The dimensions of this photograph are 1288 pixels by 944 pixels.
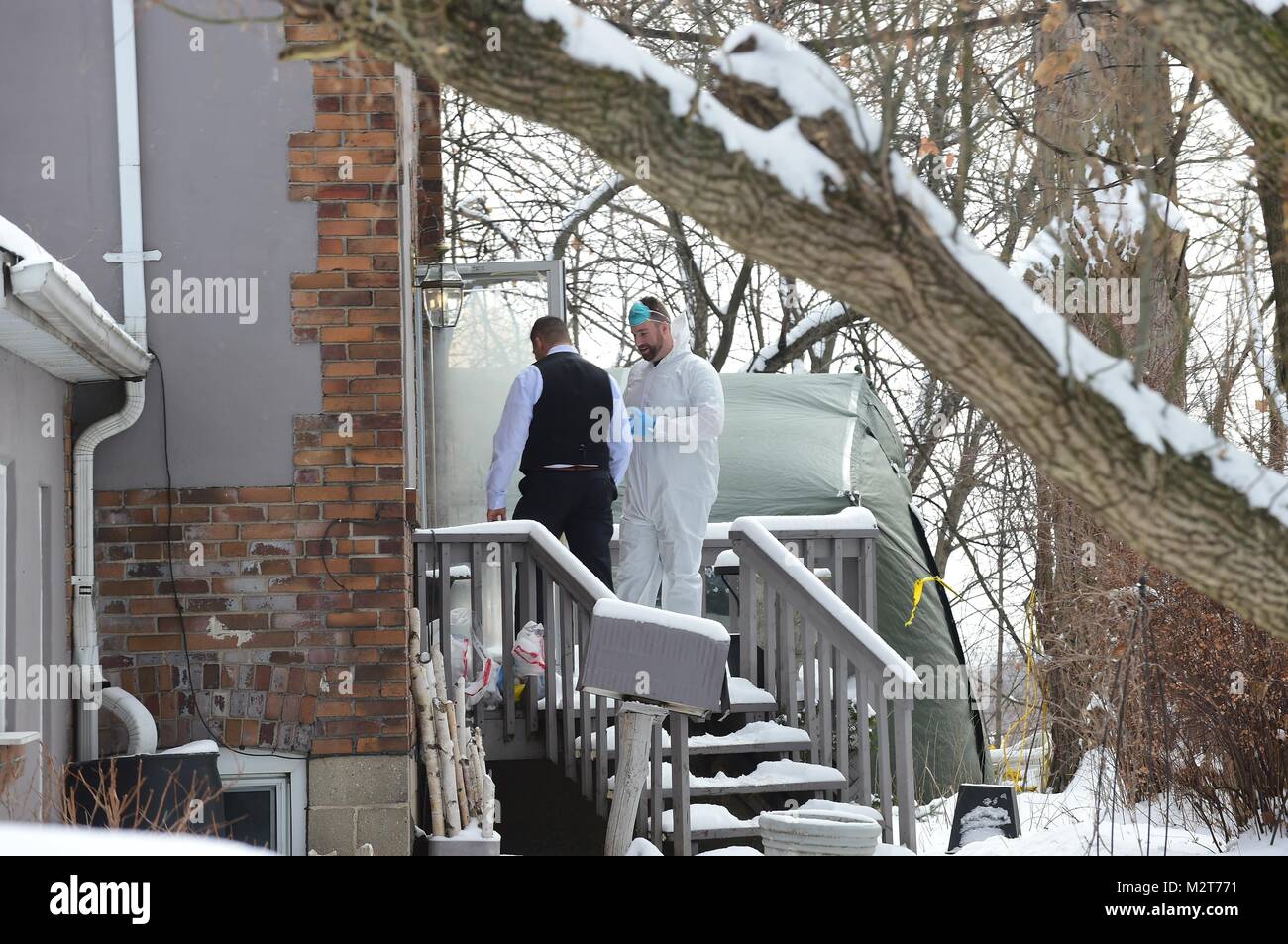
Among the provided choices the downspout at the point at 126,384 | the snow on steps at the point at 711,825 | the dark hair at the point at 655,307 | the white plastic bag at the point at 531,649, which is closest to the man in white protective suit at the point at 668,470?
the dark hair at the point at 655,307

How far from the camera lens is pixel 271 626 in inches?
247

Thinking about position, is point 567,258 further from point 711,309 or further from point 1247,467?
point 1247,467

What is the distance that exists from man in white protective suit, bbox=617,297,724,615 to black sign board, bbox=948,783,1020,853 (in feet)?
5.67

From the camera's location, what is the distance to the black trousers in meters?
7.63

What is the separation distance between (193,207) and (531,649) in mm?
2598

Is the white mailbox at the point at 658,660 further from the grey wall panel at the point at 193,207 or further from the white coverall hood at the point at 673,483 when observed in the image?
the white coverall hood at the point at 673,483

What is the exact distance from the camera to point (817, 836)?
5.88 meters

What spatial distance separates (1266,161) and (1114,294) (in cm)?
619

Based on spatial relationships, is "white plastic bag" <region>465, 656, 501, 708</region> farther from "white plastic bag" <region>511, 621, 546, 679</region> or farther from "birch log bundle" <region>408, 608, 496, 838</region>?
"birch log bundle" <region>408, 608, 496, 838</region>

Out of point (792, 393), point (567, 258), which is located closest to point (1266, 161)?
point (792, 393)

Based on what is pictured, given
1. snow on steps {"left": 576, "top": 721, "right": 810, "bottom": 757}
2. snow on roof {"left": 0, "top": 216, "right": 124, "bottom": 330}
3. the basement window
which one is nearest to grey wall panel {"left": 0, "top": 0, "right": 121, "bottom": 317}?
snow on roof {"left": 0, "top": 216, "right": 124, "bottom": 330}

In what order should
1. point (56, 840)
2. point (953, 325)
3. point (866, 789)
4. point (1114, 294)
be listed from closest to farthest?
point (56, 840) → point (953, 325) → point (866, 789) → point (1114, 294)

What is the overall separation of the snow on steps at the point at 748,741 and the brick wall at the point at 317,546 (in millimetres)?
1617

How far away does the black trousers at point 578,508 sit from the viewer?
7.63 metres
